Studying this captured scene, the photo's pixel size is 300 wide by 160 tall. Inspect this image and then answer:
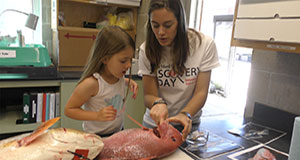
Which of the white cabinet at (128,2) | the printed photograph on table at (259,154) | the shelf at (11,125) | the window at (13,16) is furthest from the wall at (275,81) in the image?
the window at (13,16)

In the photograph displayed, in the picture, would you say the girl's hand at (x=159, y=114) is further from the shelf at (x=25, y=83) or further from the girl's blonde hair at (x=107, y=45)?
the shelf at (x=25, y=83)

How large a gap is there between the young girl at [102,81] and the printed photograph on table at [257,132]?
2.11 ft

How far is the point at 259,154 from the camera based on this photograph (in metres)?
0.95

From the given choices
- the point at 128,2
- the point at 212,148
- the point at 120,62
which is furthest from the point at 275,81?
the point at 128,2

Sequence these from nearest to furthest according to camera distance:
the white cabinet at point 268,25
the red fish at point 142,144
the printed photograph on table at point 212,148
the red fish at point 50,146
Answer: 1. the red fish at point 50,146
2. the red fish at point 142,144
3. the printed photograph on table at point 212,148
4. the white cabinet at point 268,25

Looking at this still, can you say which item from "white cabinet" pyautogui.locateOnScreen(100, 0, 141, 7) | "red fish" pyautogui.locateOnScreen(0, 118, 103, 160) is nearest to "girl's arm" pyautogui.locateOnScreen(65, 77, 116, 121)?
"red fish" pyautogui.locateOnScreen(0, 118, 103, 160)

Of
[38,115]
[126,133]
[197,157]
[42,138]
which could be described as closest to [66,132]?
[42,138]

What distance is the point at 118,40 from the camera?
0.98 m

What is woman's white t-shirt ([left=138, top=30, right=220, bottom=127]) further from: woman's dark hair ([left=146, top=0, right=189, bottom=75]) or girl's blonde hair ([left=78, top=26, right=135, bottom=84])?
girl's blonde hair ([left=78, top=26, right=135, bottom=84])

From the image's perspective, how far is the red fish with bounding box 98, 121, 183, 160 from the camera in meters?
0.81

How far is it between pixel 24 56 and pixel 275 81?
175cm

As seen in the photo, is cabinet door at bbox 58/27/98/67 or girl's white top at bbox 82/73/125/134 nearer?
girl's white top at bbox 82/73/125/134

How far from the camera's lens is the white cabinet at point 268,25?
102 cm

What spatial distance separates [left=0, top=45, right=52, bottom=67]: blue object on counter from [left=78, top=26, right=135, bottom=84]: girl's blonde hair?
97 cm
